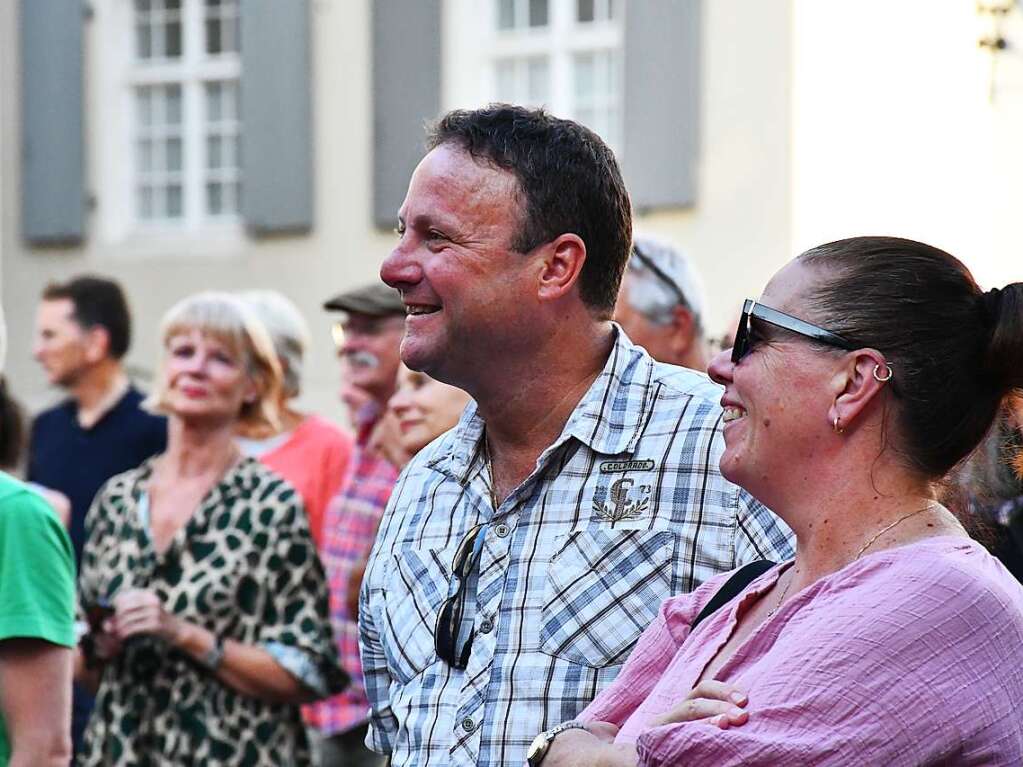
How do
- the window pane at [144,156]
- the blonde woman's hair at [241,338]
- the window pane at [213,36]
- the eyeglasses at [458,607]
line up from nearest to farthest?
the eyeglasses at [458,607]
the blonde woman's hair at [241,338]
the window pane at [213,36]
the window pane at [144,156]

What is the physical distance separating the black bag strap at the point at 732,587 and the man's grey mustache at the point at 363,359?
13.3ft

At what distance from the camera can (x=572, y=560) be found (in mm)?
3314

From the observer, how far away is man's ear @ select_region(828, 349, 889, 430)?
2.78m

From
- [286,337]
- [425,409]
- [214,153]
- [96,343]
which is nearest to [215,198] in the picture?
[214,153]

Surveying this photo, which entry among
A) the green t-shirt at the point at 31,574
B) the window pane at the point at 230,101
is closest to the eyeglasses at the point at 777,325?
the green t-shirt at the point at 31,574

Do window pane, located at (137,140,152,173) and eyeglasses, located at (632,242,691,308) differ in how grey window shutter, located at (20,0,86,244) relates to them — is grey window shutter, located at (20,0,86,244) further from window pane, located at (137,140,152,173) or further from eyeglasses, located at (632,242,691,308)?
eyeglasses, located at (632,242,691,308)

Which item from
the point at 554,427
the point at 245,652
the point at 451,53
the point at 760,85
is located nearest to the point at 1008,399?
the point at 554,427

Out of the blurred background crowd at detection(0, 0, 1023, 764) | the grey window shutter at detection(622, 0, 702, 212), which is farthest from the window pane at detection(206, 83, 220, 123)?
the grey window shutter at detection(622, 0, 702, 212)

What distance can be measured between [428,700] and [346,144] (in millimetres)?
10317

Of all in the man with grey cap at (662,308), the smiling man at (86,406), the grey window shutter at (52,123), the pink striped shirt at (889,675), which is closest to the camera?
the pink striped shirt at (889,675)

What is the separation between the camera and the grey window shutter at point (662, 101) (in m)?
12.0

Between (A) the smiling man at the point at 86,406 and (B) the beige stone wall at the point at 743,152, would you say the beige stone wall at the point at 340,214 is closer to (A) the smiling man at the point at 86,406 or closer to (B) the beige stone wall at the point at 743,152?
(B) the beige stone wall at the point at 743,152

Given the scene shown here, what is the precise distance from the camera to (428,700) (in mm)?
3377

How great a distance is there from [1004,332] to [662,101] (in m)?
9.46
